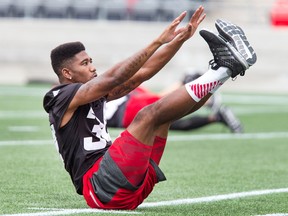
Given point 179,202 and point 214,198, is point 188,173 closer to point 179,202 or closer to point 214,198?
point 214,198

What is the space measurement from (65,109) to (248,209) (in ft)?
4.76

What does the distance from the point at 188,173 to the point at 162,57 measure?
2300 mm

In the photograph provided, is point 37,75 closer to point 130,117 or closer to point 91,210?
point 130,117

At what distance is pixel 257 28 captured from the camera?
2648cm

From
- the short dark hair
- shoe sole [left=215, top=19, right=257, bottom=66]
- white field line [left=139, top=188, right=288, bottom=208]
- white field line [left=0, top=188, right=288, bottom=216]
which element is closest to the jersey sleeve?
the short dark hair

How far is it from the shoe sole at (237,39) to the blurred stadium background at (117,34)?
18363mm

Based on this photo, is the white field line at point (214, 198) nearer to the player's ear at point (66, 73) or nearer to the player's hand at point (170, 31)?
the player's ear at point (66, 73)

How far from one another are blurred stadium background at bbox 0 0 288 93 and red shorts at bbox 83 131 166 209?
18.5 metres

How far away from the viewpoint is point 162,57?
6836 mm

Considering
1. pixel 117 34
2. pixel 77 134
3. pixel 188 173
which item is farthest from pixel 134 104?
pixel 117 34

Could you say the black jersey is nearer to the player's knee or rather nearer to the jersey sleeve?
the jersey sleeve

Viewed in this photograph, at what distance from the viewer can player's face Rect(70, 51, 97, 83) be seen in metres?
6.58

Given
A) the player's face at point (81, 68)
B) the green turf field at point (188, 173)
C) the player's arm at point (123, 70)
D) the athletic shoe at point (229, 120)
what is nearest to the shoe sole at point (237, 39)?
the player's arm at point (123, 70)

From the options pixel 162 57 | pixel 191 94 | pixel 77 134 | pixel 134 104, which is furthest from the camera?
pixel 134 104
